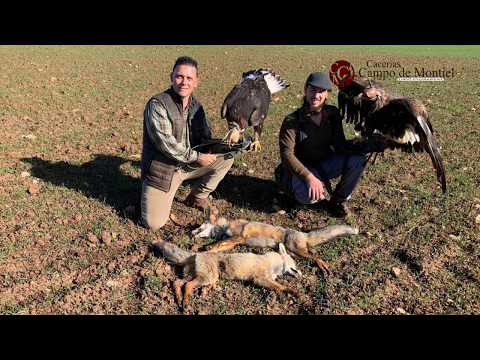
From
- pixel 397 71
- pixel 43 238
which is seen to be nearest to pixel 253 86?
pixel 43 238

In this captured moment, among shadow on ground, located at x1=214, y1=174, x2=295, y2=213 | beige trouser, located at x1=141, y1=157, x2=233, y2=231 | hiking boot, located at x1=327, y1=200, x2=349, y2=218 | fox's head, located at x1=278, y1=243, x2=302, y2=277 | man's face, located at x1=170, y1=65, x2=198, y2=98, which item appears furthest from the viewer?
shadow on ground, located at x1=214, y1=174, x2=295, y2=213

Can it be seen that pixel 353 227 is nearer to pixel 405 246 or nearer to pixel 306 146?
pixel 405 246

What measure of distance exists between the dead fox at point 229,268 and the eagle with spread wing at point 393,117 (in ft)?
6.09

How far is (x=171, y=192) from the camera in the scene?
17.3ft

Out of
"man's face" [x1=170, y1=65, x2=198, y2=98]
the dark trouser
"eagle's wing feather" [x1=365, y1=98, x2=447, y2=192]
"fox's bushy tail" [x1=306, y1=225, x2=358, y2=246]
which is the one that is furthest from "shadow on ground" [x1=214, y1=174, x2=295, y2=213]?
"man's face" [x1=170, y1=65, x2=198, y2=98]

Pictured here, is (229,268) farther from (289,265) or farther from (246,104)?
(246,104)

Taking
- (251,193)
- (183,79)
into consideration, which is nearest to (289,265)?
(251,193)

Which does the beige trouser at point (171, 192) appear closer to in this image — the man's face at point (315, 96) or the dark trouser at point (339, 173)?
the dark trouser at point (339, 173)

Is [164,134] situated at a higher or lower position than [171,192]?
higher

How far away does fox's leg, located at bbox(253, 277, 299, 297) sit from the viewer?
4.20 m

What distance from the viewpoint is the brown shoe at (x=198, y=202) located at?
5684 mm

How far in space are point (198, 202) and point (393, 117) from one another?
2.72 meters

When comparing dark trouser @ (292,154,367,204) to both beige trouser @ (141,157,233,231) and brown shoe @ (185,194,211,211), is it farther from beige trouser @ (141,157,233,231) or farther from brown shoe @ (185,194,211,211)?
brown shoe @ (185,194,211,211)

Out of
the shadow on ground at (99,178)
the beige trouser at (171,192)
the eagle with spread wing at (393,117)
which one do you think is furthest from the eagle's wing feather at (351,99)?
the shadow on ground at (99,178)
